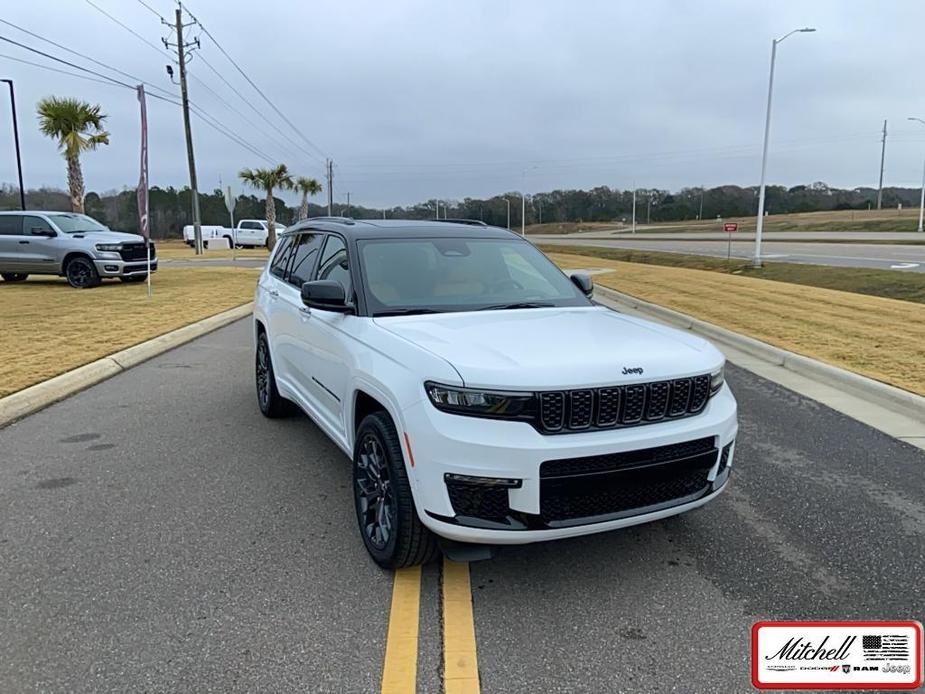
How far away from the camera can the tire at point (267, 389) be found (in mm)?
5941

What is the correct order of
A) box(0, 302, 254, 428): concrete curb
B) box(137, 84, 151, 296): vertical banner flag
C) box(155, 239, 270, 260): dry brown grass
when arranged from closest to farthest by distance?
1. box(0, 302, 254, 428): concrete curb
2. box(137, 84, 151, 296): vertical banner flag
3. box(155, 239, 270, 260): dry brown grass

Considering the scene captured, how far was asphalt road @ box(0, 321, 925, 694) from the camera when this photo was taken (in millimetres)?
2670

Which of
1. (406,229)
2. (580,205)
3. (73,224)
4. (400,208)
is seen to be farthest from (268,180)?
(580,205)

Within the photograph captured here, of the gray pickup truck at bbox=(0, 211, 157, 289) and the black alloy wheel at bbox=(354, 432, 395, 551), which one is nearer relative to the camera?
the black alloy wheel at bbox=(354, 432, 395, 551)

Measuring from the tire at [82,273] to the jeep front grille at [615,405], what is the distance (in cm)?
1724

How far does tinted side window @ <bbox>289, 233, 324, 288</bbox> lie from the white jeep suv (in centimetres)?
97

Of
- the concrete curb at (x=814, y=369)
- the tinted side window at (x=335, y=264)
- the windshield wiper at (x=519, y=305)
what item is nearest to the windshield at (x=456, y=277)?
the windshield wiper at (x=519, y=305)

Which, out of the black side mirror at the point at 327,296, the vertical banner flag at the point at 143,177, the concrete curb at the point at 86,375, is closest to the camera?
the black side mirror at the point at 327,296

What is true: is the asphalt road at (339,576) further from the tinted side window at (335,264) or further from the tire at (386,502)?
the tinted side window at (335,264)

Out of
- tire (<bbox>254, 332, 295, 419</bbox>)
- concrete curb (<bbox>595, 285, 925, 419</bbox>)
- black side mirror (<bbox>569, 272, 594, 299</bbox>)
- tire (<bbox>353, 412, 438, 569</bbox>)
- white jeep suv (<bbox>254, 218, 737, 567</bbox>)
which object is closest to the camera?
white jeep suv (<bbox>254, 218, 737, 567</bbox>)

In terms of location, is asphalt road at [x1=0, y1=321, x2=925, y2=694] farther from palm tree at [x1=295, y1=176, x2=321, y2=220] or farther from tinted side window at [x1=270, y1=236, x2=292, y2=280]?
palm tree at [x1=295, y1=176, x2=321, y2=220]

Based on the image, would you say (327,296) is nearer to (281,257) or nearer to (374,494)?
(374,494)

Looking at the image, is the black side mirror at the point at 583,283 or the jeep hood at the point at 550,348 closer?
the jeep hood at the point at 550,348

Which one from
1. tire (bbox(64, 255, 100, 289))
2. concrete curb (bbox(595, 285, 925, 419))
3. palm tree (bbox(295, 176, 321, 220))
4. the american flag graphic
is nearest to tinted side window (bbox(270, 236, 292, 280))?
the american flag graphic
